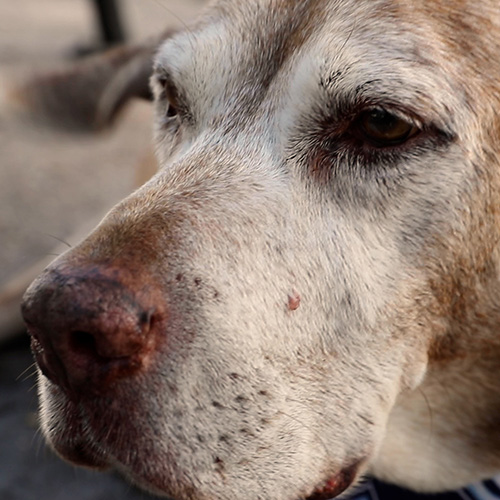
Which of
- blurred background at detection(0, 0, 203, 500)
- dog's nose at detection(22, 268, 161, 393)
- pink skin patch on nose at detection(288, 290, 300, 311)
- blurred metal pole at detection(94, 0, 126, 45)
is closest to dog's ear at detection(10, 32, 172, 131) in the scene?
blurred background at detection(0, 0, 203, 500)

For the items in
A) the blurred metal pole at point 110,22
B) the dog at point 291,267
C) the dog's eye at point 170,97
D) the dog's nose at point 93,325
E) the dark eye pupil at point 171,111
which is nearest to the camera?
the dog's nose at point 93,325

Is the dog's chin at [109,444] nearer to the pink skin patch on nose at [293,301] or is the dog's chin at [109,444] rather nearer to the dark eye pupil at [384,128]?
the pink skin patch on nose at [293,301]

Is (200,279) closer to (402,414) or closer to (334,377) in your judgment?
(334,377)

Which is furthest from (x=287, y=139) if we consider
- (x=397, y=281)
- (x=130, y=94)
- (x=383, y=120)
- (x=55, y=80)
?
(x=55, y=80)

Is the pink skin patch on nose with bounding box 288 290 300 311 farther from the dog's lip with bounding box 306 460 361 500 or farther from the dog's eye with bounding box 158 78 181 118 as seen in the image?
the dog's eye with bounding box 158 78 181 118

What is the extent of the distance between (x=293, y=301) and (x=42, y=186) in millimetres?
4533

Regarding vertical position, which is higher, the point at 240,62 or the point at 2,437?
the point at 240,62

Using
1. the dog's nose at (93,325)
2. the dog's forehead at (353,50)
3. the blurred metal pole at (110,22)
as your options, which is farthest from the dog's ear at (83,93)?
the blurred metal pole at (110,22)

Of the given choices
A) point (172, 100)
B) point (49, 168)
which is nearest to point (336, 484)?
point (172, 100)

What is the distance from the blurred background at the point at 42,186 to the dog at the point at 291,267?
2.77ft

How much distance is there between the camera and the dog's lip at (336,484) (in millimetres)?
2260

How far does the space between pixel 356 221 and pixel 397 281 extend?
0.22m

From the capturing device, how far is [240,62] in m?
2.44

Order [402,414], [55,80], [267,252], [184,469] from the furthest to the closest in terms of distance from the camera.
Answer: [55,80] → [402,414] → [267,252] → [184,469]
